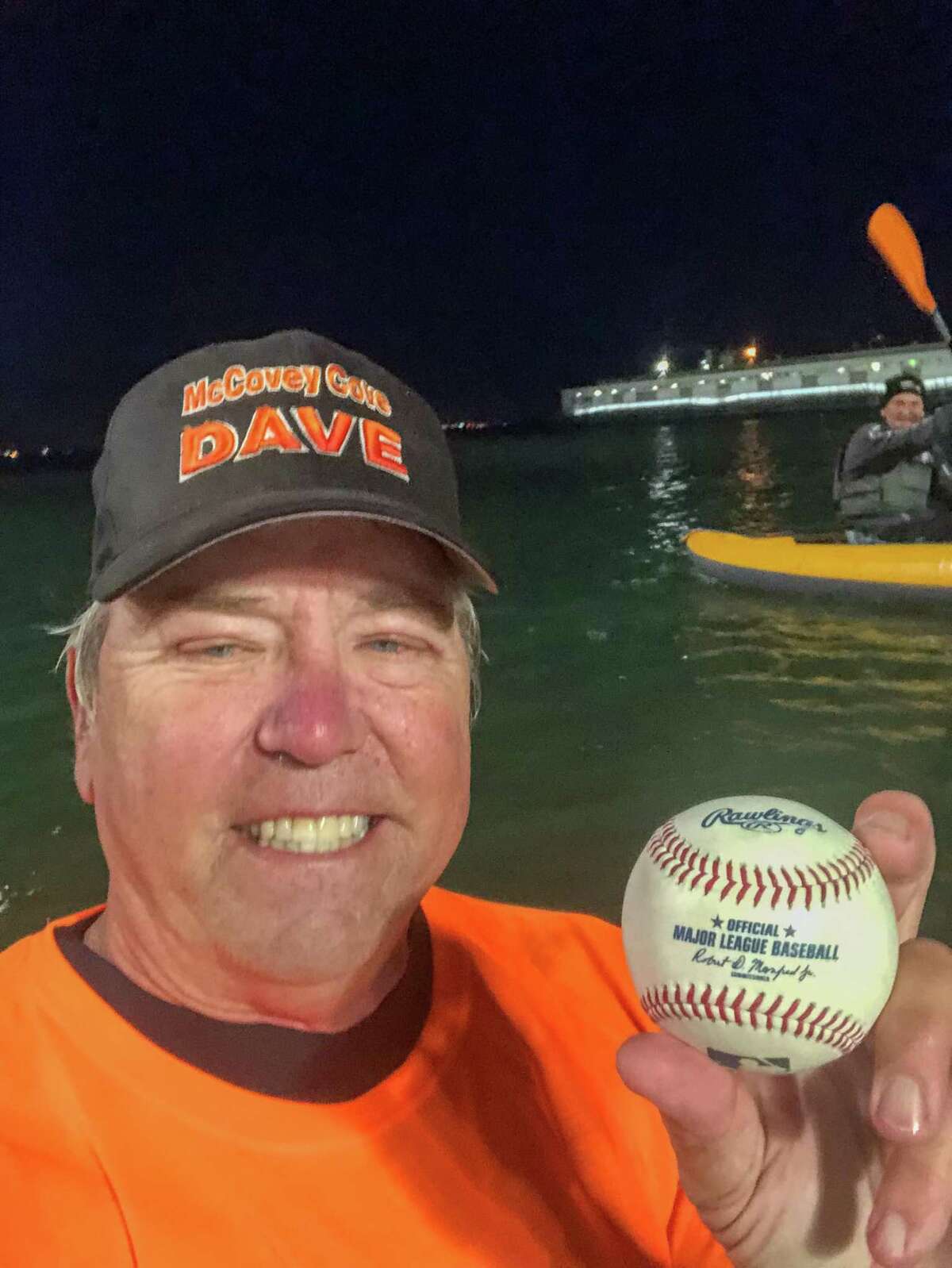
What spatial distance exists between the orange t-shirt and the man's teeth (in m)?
0.43

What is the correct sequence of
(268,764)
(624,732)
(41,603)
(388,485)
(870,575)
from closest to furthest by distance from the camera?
1. (268,764)
2. (388,485)
3. (624,732)
4. (870,575)
5. (41,603)

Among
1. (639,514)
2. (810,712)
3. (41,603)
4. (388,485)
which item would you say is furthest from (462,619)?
(639,514)

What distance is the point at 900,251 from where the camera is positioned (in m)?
13.4

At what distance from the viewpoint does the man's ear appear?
2043 mm

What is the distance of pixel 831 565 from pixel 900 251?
4.85 m

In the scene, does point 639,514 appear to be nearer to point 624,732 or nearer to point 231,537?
point 624,732

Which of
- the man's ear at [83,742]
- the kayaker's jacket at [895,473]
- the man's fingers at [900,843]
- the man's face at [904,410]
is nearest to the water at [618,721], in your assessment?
the kayaker's jacket at [895,473]

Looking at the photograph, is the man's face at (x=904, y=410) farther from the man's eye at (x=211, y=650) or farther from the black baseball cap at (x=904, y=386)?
the man's eye at (x=211, y=650)

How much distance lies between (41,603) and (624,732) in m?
13.2

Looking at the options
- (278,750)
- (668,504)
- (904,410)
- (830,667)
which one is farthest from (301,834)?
(668,504)

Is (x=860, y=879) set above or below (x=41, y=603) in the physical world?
above

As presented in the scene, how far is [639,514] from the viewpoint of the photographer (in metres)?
25.9

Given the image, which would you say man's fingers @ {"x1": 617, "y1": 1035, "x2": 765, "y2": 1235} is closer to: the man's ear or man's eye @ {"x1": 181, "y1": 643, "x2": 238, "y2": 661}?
man's eye @ {"x1": 181, "y1": 643, "x2": 238, "y2": 661}
